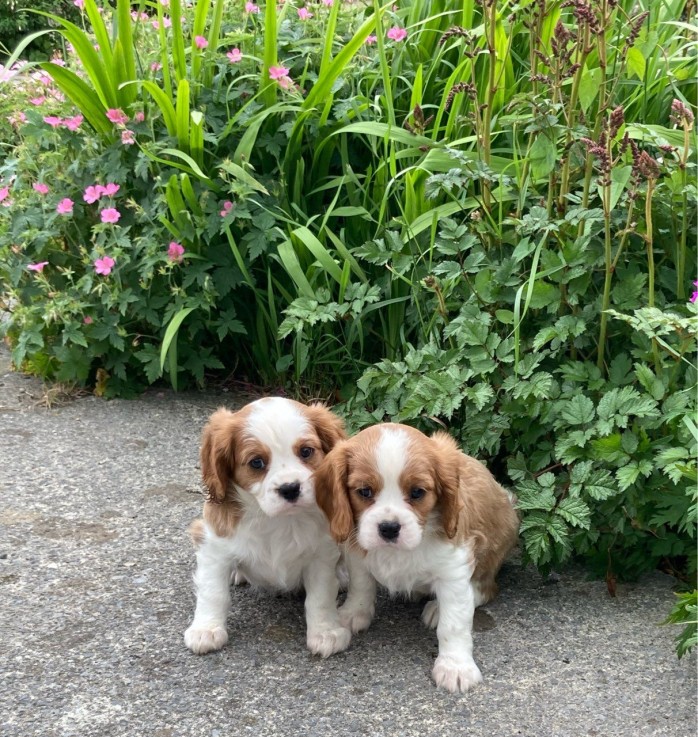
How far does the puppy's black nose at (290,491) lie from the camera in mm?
3115

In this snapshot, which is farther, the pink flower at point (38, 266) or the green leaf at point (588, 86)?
the pink flower at point (38, 266)

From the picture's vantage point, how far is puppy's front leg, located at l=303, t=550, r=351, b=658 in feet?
10.9

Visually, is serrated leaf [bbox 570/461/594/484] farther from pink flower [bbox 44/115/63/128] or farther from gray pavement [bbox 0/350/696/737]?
pink flower [bbox 44/115/63/128]

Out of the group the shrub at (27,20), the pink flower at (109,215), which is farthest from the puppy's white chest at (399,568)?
the shrub at (27,20)

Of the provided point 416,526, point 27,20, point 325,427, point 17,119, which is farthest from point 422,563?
point 27,20

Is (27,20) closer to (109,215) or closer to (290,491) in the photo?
(109,215)

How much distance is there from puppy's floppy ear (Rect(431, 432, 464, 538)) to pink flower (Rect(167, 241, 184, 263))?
7.45 feet

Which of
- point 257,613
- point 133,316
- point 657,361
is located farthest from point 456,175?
point 133,316

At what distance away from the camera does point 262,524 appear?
336 cm

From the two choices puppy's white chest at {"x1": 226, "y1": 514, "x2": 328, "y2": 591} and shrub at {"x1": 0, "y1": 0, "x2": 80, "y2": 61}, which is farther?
shrub at {"x1": 0, "y1": 0, "x2": 80, "y2": 61}

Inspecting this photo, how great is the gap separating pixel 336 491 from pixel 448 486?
0.38 meters

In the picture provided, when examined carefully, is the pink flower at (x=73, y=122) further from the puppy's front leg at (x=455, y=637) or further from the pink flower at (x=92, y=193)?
the puppy's front leg at (x=455, y=637)

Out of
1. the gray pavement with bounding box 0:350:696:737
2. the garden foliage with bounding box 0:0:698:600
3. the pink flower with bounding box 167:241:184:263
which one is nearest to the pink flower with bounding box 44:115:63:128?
the garden foliage with bounding box 0:0:698:600

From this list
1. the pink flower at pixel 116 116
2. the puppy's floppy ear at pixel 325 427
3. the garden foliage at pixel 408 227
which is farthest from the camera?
the pink flower at pixel 116 116
